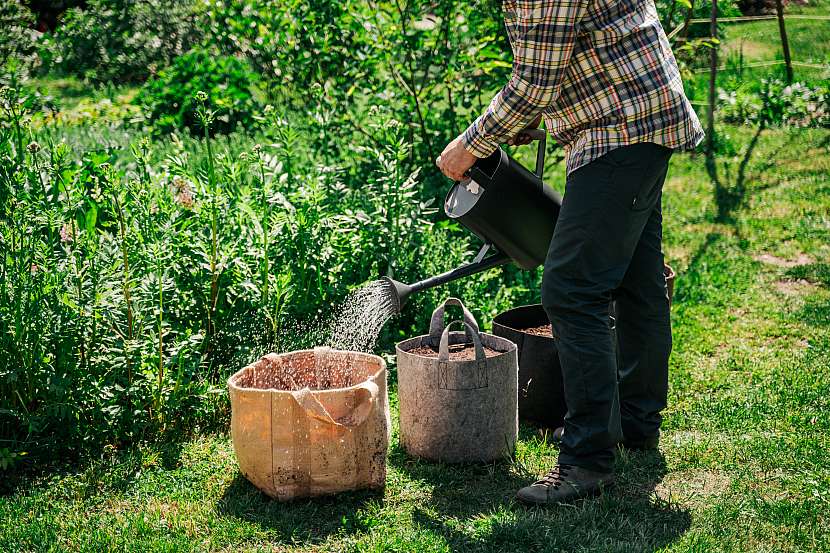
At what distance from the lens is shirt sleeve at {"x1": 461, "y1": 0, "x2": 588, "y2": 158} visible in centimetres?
252

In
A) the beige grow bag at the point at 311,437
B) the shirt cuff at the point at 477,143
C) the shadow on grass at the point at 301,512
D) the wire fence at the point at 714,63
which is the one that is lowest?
the shadow on grass at the point at 301,512

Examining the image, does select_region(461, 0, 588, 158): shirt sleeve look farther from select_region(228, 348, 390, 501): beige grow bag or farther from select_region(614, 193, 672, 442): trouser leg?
select_region(228, 348, 390, 501): beige grow bag

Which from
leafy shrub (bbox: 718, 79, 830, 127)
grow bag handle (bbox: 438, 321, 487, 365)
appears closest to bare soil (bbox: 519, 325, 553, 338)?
grow bag handle (bbox: 438, 321, 487, 365)

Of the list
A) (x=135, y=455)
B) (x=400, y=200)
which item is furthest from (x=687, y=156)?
(x=135, y=455)

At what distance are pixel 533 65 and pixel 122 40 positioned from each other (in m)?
8.95

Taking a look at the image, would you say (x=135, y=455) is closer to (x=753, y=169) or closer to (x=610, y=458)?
(x=610, y=458)

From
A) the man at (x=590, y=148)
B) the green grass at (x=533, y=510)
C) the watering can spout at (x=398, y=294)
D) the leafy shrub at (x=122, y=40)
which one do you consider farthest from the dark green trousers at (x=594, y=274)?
the leafy shrub at (x=122, y=40)

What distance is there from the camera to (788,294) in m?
4.78

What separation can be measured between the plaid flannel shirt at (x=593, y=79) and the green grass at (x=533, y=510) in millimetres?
1114

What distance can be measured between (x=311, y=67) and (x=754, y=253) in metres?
2.92

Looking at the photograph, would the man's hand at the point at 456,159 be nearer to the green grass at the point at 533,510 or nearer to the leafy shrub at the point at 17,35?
the green grass at the point at 533,510

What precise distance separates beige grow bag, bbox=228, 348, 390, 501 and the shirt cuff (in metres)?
0.79

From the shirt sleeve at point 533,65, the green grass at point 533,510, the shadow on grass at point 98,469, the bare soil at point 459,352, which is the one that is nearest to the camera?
the shirt sleeve at point 533,65

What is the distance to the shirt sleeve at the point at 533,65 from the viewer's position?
252 cm
